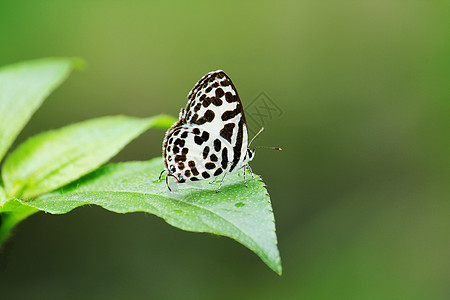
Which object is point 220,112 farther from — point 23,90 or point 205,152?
point 23,90

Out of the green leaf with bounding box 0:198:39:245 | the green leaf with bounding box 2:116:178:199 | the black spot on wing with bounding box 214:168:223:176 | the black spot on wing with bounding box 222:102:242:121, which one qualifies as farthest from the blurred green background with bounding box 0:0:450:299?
the black spot on wing with bounding box 222:102:242:121

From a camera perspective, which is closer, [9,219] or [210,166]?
[9,219]

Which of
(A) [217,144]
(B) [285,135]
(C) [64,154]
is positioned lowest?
(B) [285,135]

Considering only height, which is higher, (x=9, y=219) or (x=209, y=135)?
(x=209, y=135)

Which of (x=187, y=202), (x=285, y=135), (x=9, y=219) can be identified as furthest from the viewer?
(x=285, y=135)

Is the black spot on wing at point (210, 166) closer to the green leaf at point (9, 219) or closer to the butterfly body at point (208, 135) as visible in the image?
the butterfly body at point (208, 135)

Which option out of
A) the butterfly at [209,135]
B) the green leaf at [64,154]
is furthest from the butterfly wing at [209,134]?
the green leaf at [64,154]

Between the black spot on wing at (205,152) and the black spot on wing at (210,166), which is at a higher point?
the black spot on wing at (205,152)

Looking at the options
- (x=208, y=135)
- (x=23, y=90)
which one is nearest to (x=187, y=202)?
(x=208, y=135)
